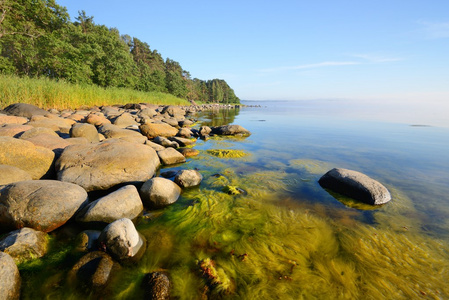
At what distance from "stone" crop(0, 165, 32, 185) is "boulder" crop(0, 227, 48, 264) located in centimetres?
158

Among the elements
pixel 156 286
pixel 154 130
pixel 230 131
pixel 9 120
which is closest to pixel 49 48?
pixel 9 120

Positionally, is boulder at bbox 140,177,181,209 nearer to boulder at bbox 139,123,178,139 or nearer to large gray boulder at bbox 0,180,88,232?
large gray boulder at bbox 0,180,88,232

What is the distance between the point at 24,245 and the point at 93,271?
40.4 inches

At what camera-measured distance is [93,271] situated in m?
2.38

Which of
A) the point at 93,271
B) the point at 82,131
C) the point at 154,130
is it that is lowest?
the point at 93,271

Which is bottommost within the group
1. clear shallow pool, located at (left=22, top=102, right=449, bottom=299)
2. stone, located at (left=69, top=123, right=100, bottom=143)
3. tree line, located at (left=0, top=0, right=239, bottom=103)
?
clear shallow pool, located at (left=22, top=102, right=449, bottom=299)

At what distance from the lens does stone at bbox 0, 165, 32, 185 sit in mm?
3592

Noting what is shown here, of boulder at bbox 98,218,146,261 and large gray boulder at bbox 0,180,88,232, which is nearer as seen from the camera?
boulder at bbox 98,218,146,261

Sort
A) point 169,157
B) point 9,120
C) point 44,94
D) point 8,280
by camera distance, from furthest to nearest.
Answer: point 44,94 → point 9,120 → point 169,157 → point 8,280

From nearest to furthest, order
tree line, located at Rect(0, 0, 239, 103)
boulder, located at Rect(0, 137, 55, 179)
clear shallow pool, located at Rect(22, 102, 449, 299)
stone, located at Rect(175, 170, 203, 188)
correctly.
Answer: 1. clear shallow pool, located at Rect(22, 102, 449, 299)
2. boulder, located at Rect(0, 137, 55, 179)
3. stone, located at Rect(175, 170, 203, 188)
4. tree line, located at Rect(0, 0, 239, 103)

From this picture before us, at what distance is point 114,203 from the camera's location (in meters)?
3.40

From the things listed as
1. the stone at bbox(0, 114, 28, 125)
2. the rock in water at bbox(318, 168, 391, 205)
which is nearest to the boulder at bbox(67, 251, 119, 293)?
the rock in water at bbox(318, 168, 391, 205)

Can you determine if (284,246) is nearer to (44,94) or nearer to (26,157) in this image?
(26,157)

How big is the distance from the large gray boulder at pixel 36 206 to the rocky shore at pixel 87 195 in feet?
0.04
